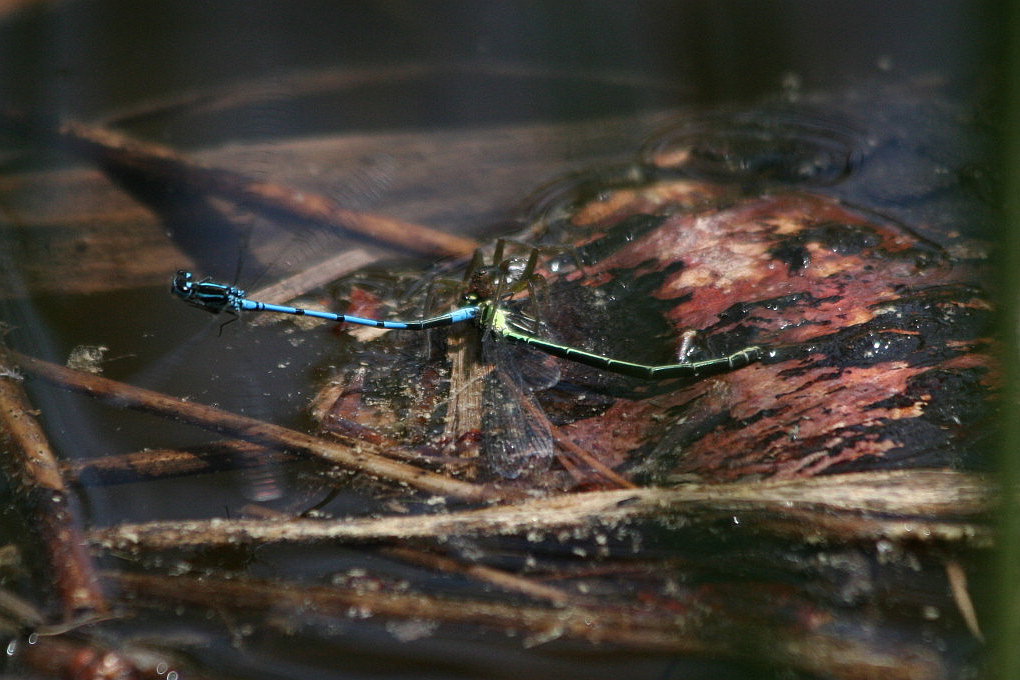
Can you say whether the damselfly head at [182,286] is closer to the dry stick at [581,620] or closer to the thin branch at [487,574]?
the dry stick at [581,620]

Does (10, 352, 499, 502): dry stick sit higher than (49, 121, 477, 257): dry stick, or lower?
lower

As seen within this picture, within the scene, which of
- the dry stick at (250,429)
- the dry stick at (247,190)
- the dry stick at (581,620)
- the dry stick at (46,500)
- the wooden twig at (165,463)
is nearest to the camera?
the dry stick at (581,620)

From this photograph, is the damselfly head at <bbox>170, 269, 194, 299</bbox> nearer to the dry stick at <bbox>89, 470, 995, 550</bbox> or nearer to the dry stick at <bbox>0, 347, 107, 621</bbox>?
the dry stick at <bbox>0, 347, 107, 621</bbox>

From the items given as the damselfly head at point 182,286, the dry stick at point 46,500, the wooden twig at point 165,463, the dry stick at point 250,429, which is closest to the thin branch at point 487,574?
the dry stick at point 250,429

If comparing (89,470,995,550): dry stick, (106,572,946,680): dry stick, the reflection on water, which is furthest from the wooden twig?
(106,572,946,680): dry stick

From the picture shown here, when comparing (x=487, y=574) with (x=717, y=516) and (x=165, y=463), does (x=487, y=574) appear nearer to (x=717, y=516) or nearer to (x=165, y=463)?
(x=717, y=516)

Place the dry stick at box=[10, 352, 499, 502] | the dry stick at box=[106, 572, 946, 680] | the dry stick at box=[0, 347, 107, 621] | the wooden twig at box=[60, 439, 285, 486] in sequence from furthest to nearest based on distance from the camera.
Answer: the wooden twig at box=[60, 439, 285, 486]
the dry stick at box=[10, 352, 499, 502]
the dry stick at box=[0, 347, 107, 621]
the dry stick at box=[106, 572, 946, 680]

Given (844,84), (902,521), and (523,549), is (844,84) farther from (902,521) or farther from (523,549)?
(523,549)
